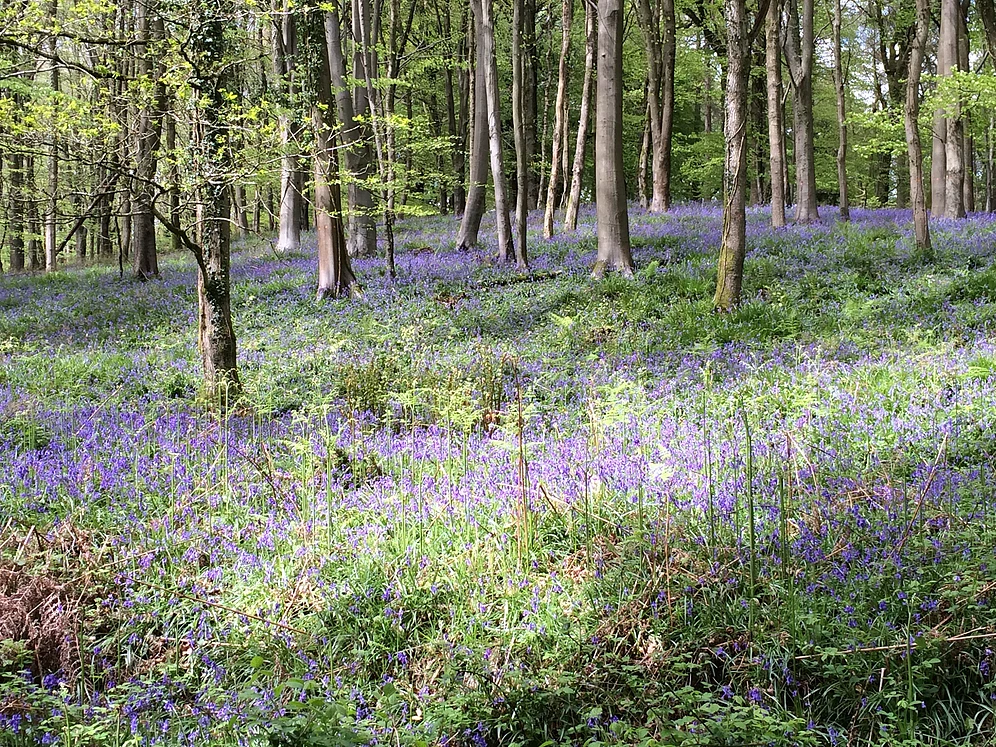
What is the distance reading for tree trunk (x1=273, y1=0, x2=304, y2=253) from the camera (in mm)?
11095

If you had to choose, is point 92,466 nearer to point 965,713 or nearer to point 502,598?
point 502,598

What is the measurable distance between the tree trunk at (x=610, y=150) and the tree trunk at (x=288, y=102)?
566 cm

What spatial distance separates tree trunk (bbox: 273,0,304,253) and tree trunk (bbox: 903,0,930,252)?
34.1 feet

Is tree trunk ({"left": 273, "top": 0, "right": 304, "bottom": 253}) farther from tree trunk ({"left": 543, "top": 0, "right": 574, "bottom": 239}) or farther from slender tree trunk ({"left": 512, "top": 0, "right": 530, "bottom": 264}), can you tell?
tree trunk ({"left": 543, "top": 0, "right": 574, "bottom": 239})

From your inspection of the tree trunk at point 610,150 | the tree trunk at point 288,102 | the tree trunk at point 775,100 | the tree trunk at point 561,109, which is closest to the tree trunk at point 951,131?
the tree trunk at point 775,100

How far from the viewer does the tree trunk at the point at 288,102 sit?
11095mm

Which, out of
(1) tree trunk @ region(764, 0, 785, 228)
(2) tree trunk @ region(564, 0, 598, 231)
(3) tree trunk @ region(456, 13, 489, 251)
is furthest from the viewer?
(3) tree trunk @ region(456, 13, 489, 251)

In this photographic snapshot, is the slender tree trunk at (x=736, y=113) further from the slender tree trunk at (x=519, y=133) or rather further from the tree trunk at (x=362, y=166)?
the tree trunk at (x=362, y=166)

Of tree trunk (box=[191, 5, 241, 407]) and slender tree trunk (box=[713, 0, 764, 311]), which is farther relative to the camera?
slender tree trunk (box=[713, 0, 764, 311])

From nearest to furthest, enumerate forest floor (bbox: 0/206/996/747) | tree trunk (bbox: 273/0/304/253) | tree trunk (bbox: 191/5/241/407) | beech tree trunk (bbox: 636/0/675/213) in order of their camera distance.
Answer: forest floor (bbox: 0/206/996/747) → tree trunk (bbox: 191/5/241/407) → tree trunk (bbox: 273/0/304/253) → beech tree trunk (bbox: 636/0/675/213)

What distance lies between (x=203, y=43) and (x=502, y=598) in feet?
22.8

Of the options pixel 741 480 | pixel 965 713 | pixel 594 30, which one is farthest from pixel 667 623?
pixel 594 30

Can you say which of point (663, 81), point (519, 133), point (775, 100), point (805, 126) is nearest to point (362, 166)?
point (519, 133)

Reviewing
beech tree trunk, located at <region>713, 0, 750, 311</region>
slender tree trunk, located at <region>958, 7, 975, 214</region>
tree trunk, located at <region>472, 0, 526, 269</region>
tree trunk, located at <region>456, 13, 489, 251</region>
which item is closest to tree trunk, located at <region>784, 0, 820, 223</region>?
slender tree trunk, located at <region>958, 7, 975, 214</region>
